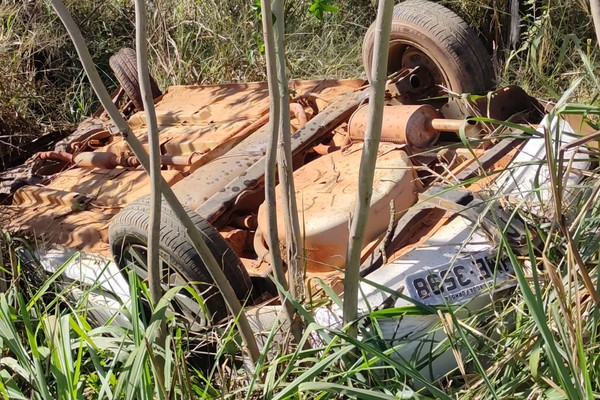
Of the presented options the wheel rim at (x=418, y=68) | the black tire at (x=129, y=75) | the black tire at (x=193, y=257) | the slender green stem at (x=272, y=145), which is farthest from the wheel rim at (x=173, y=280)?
the black tire at (x=129, y=75)

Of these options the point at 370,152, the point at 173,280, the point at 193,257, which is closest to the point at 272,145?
the point at 370,152

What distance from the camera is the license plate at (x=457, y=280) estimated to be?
8.86 ft

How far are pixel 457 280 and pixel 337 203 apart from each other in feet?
2.71

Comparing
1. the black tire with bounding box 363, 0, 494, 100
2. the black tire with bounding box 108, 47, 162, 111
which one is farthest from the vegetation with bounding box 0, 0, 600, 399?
the black tire with bounding box 108, 47, 162, 111

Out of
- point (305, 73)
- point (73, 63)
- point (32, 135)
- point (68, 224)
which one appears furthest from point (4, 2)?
point (68, 224)

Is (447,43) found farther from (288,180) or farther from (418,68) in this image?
(288,180)

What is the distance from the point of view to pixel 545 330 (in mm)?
1949

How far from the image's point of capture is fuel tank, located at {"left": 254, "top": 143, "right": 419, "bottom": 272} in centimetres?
329

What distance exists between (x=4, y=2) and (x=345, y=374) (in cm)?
731

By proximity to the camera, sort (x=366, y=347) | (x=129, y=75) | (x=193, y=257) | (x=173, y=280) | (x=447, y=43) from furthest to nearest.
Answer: (x=129, y=75), (x=447, y=43), (x=173, y=280), (x=193, y=257), (x=366, y=347)

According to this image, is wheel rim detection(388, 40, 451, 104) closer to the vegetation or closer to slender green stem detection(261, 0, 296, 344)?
the vegetation

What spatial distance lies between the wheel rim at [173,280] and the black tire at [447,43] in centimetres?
178

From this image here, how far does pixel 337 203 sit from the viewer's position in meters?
3.43

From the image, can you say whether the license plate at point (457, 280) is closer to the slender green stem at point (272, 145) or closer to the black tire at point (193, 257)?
the slender green stem at point (272, 145)
